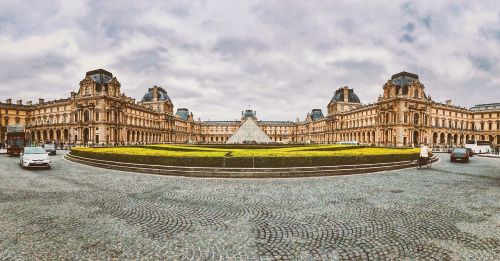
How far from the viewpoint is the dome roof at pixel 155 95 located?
109 meters

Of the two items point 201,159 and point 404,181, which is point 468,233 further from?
point 201,159

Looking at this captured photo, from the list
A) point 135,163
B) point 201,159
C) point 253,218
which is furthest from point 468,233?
point 135,163

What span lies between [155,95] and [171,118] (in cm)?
1099

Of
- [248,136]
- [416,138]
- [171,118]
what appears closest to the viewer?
[248,136]

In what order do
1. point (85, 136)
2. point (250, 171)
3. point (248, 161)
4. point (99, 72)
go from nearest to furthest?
point (250, 171)
point (248, 161)
point (99, 72)
point (85, 136)

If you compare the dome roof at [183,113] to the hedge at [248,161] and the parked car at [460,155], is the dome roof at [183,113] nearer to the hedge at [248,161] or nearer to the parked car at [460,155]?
the hedge at [248,161]

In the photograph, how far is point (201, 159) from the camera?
1672 cm

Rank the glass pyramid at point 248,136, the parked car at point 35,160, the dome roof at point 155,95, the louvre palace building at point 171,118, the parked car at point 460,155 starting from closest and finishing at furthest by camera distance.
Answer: the parked car at point 35,160, the parked car at point 460,155, the glass pyramid at point 248,136, the louvre palace building at point 171,118, the dome roof at point 155,95

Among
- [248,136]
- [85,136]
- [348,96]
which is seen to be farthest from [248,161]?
[348,96]

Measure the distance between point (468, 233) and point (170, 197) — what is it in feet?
29.5

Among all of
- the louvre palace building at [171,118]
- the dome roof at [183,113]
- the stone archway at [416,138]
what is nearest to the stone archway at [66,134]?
the louvre palace building at [171,118]

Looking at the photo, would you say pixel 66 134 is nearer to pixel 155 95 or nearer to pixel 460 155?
pixel 155 95

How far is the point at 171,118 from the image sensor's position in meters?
112

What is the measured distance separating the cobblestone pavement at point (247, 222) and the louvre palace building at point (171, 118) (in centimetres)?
5035
